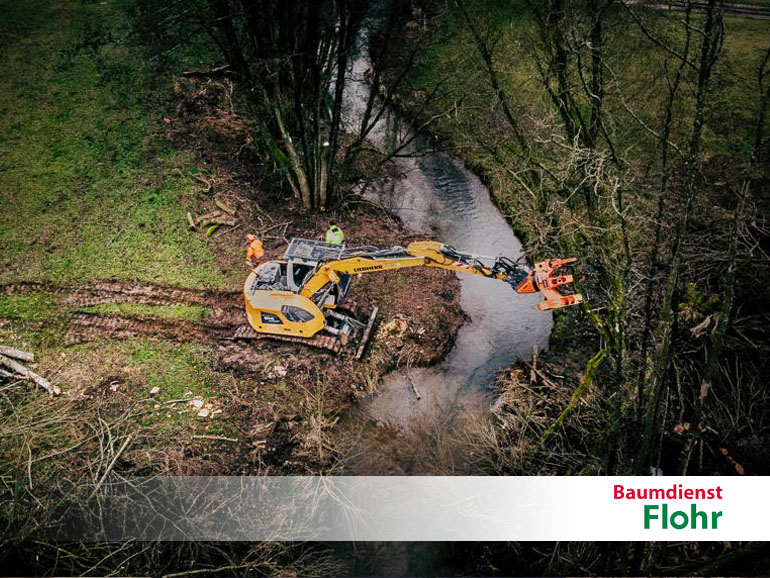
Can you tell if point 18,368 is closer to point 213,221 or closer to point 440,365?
point 213,221

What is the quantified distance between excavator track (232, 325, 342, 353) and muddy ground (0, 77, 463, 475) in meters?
0.11

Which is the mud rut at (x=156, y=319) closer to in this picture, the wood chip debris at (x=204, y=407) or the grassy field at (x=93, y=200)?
the grassy field at (x=93, y=200)

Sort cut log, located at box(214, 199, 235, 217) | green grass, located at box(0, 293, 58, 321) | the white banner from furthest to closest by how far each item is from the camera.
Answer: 1. cut log, located at box(214, 199, 235, 217)
2. green grass, located at box(0, 293, 58, 321)
3. the white banner

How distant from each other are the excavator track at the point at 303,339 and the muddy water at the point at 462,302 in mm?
1014

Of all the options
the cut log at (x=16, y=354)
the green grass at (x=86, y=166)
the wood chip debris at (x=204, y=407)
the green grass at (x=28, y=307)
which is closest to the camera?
the wood chip debris at (x=204, y=407)

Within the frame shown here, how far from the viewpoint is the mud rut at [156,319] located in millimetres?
9922

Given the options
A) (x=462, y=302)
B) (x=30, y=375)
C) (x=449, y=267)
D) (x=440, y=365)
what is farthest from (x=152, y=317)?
(x=462, y=302)

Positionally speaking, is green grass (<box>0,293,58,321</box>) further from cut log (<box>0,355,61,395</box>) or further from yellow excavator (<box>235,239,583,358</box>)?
yellow excavator (<box>235,239,583,358</box>)

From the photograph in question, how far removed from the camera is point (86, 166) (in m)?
13.2

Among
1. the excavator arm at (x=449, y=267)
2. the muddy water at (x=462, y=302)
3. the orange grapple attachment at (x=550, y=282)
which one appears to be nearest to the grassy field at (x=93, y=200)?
the excavator arm at (x=449, y=267)

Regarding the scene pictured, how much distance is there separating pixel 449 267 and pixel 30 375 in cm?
632

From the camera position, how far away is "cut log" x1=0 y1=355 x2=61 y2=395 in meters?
8.88

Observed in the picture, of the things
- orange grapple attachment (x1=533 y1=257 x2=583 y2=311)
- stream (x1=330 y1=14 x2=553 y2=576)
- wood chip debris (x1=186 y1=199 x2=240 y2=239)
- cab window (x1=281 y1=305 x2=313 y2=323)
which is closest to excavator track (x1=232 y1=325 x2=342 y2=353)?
cab window (x1=281 y1=305 x2=313 y2=323)

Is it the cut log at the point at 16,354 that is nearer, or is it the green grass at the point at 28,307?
the cut log at the point at 16,354
